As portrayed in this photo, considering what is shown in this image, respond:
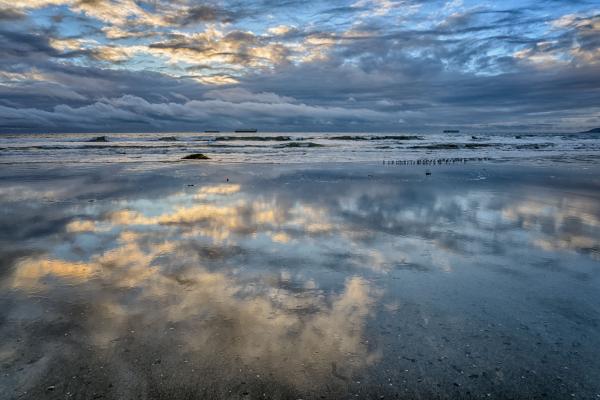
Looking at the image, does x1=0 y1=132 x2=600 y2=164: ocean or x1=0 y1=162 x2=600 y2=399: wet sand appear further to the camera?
x1=0 y1=132 x2=600 y2=164: ocean

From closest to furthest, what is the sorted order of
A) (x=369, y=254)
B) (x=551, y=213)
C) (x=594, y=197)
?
(x=369, y=254)
(x=551, y=213)
(x=594, y=197)

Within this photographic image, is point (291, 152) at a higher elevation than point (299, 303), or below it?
below

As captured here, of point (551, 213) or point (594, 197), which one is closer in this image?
point (551, 213)

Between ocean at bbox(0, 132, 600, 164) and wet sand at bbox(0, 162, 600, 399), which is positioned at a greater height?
wet sand at bbox(0, 162, 600, 399)

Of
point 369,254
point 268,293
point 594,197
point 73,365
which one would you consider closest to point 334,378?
point 268,293

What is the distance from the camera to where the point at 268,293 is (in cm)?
581

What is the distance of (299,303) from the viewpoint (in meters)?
5.46

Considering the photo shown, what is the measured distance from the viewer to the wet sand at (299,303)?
3.86 meters

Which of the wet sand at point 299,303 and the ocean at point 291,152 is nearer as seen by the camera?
the wet sand at point 299,303

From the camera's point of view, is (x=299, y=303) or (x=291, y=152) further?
(x=291, y=152)

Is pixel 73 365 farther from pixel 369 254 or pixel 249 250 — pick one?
pixel 369 254

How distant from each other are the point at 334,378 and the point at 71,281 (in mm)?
4565

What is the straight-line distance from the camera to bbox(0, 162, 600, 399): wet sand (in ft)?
12.7

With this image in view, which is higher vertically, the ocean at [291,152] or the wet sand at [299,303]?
the wet sand at [299,303]
